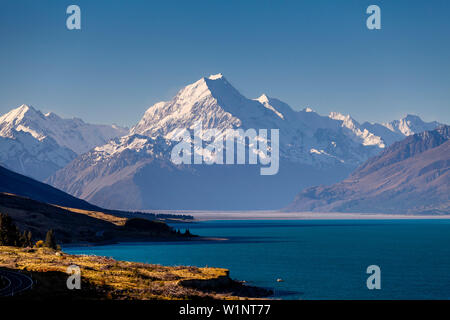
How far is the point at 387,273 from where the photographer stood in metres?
167

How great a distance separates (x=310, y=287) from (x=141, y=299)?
5165cm

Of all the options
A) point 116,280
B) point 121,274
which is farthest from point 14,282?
point 121,274

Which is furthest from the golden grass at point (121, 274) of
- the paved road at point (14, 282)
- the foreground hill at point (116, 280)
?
the paved road at point (14, 282)

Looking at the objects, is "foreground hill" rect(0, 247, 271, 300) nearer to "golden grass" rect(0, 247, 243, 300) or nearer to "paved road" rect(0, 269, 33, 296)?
"golden grass" rect(0, 247, 243, 300)

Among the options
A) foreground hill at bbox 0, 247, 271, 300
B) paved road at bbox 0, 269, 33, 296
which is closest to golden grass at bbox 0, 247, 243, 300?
foreground hill at bbox 0, 247, 271, 300

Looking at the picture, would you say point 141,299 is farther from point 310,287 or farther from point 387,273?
point 387,273

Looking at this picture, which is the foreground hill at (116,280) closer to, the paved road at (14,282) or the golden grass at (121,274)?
the golden grass at (121,274)

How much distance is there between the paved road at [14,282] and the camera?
91.9 m

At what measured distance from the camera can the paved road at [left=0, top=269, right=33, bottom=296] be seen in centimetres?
9188

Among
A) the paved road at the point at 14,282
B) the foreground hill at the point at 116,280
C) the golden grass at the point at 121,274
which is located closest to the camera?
the paved road at the point at 14,282

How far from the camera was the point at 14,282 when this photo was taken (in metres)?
101
